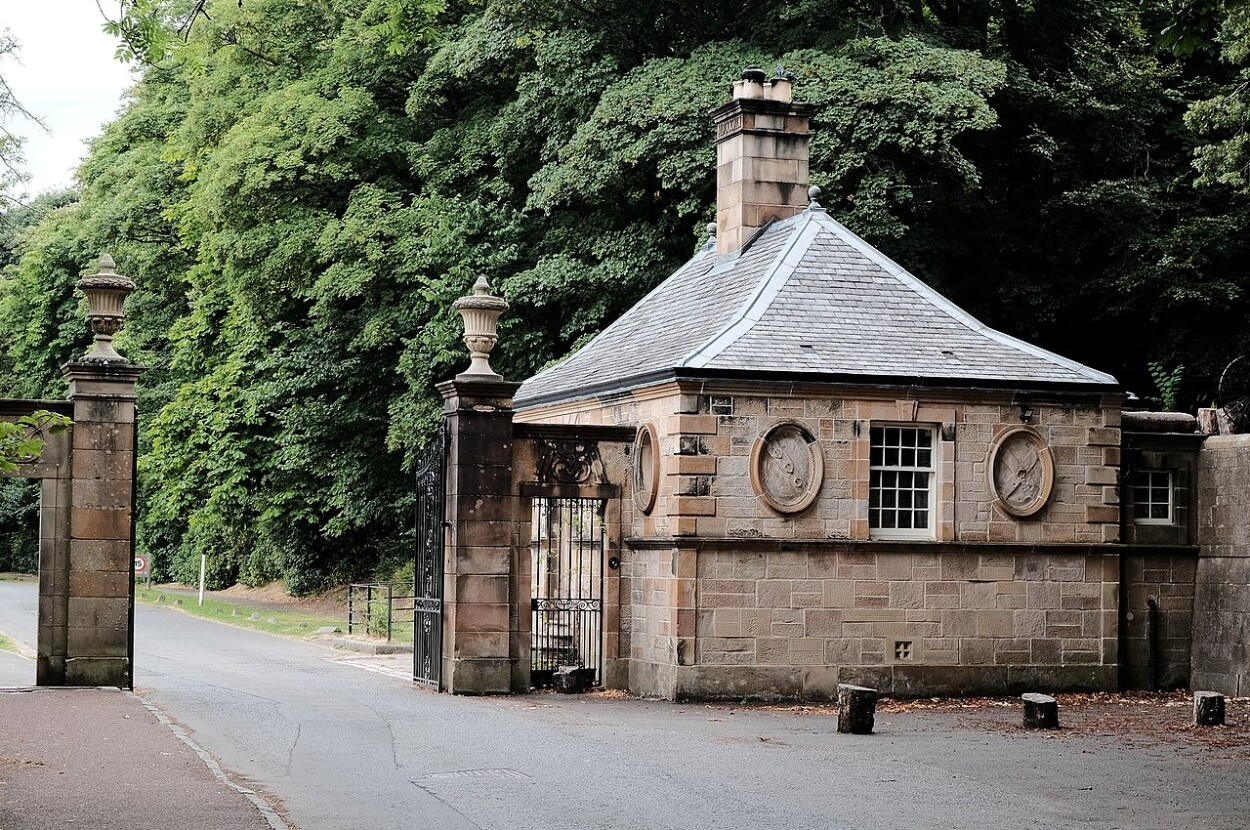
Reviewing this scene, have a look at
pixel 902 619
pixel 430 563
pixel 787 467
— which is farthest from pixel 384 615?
pixel 902 619

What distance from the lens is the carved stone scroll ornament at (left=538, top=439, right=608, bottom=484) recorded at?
63.3ft

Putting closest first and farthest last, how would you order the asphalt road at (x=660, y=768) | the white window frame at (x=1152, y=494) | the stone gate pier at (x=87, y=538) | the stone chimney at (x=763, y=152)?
the asphalt road at (x=660, y=768), the stone gate pier at (x=87, y=538), the white window frame at (x=1152, y=494), the stone chimney at (x=763, y=152)

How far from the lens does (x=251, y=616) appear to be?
35.4m

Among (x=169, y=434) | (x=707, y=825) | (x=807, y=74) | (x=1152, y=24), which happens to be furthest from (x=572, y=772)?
(x=169, y=434)

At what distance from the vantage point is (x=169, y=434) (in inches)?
1524

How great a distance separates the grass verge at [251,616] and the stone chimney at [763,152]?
12914 mm

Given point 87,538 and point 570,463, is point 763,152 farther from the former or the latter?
point 87,538

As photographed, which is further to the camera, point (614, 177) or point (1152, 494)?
point (614, 177)

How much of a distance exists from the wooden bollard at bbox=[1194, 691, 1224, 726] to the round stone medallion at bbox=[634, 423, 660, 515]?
6.10 m

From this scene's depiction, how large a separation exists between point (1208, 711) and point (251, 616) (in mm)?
23399

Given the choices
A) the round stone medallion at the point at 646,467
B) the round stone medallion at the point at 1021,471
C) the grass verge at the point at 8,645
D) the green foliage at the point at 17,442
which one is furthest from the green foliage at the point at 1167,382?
the green foliage at the point at 17,442

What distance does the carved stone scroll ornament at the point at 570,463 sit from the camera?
19.3m

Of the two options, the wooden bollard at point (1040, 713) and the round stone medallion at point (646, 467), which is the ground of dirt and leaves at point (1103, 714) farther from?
the round stone medallion at point (646, 467)

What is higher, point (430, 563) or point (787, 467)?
point (787, 467)
